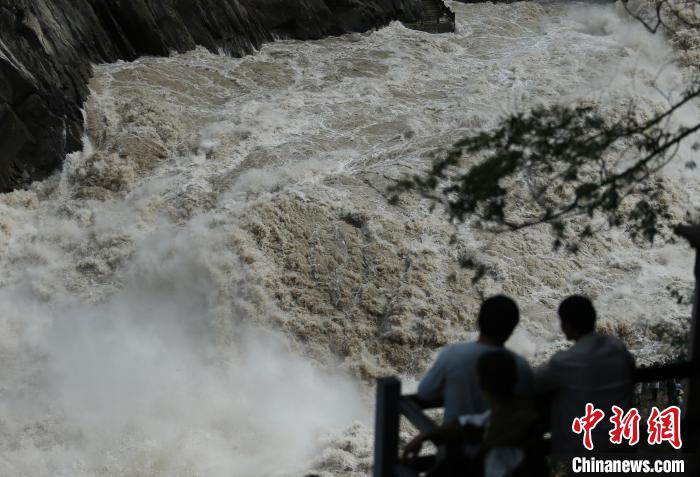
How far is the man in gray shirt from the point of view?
11.6ft

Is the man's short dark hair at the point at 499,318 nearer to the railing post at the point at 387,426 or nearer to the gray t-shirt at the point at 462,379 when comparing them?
the gray t-shirt at the point at 462,379

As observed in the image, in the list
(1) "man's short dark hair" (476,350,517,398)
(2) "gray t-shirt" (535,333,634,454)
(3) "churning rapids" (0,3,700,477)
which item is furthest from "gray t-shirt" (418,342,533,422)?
(3) "churning rapids" (0,3,700,477)

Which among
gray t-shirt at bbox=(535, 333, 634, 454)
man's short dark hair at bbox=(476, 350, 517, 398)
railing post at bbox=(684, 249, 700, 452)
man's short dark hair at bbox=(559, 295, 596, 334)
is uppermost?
man's short dark hair at bbox=(476, 350, 517, 398)

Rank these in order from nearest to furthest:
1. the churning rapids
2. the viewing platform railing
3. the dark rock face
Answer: the viewing platform railing → the churning rapids → the dark rock face

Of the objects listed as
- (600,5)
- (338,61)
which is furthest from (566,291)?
(600,5)

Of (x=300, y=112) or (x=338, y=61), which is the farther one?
(x=338, y=61)

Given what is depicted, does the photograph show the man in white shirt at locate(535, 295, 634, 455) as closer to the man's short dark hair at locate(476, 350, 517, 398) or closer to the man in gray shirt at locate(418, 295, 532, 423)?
the man in gray shirt at locate(418, 295, 532, 423)

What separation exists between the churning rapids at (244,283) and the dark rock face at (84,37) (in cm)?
46

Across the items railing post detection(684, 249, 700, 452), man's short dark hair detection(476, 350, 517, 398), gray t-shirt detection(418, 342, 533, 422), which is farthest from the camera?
railing post detection(684, 249, 700, 452)

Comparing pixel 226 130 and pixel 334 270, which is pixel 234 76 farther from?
pixel 334 270

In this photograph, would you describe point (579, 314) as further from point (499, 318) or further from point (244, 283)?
point (244, 283)

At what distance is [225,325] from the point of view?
35.4ft

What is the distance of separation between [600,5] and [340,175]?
14277 mm

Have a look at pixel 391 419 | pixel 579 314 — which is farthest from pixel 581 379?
pixel 391 419
